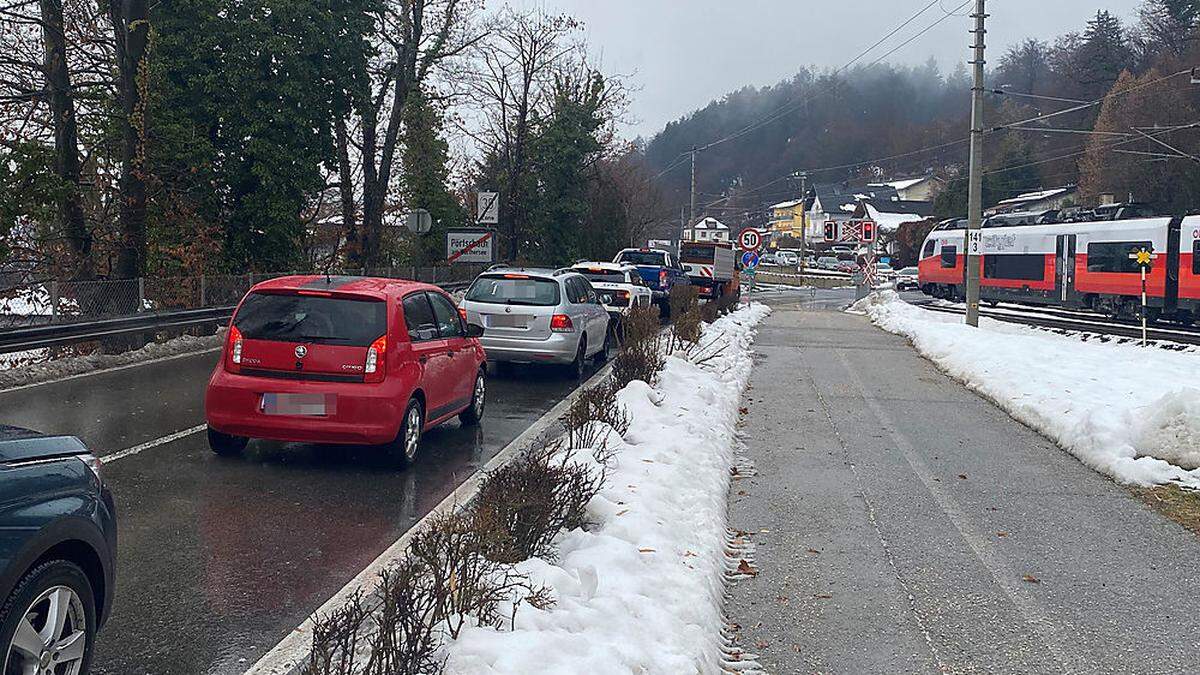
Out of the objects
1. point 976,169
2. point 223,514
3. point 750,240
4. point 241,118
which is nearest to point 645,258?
point 750,240

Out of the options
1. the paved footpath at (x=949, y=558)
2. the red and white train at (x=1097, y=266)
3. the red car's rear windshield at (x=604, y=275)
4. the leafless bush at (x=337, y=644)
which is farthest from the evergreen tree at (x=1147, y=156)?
the leafless bush at (x=337, y=644)

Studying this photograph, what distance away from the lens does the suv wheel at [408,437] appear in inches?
354

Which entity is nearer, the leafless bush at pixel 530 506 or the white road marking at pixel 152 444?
the leafless bush at pixel 530 506

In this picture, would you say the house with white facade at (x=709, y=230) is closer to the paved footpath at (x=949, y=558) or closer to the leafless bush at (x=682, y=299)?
the leafless bush at (x=682, y=299)

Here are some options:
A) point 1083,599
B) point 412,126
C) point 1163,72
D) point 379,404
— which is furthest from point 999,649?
point 1163,72

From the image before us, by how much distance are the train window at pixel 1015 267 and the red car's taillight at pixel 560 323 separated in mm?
27019

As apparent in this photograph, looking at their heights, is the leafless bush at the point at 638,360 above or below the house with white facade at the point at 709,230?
below

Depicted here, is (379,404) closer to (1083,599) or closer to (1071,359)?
(1083,599)

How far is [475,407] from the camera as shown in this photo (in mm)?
11500

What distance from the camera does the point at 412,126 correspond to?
130 feet

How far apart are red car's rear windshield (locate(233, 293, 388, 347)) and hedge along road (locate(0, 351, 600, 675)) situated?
1.12 meters

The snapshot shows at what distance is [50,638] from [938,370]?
56.4ft

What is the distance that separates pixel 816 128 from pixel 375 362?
118 metres

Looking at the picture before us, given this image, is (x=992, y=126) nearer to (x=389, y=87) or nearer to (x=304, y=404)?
(x=389, y=87)
